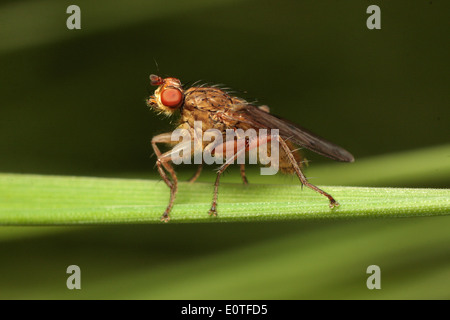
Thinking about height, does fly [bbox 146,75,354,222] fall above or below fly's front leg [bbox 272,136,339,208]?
above

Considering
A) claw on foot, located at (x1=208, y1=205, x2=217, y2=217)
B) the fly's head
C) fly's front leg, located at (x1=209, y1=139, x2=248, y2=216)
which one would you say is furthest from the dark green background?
claw on foot, located at (x1=208, y1=205, x2=217, y2=217)

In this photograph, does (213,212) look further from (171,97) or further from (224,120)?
(171,97)

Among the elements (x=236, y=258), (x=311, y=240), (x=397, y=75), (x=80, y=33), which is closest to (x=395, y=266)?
(x=311, y=240)

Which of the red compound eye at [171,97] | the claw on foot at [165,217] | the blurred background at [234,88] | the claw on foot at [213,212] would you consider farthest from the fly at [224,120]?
the claw on foot at [213,212]

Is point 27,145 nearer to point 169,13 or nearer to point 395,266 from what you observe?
point 169,13

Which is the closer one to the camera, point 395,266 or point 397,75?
point 395,266

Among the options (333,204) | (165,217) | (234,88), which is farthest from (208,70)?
(333,204)

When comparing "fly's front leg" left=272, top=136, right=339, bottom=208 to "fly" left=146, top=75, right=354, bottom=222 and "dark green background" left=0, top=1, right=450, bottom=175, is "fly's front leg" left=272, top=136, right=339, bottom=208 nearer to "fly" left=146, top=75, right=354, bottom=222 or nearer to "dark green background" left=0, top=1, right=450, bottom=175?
"fly" left=146, top=75, right=354, bottom=222

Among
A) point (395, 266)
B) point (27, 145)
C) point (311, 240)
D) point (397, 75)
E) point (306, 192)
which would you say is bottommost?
point (395, 266)
